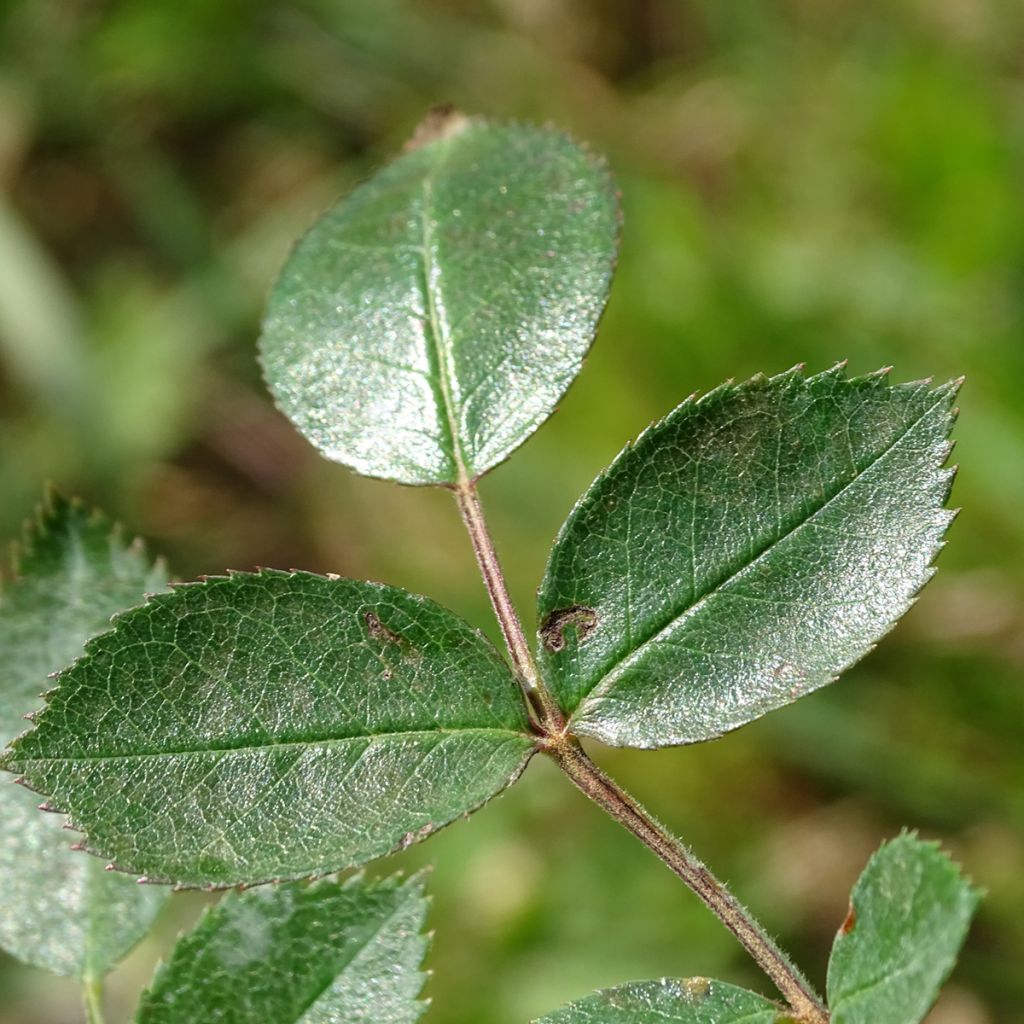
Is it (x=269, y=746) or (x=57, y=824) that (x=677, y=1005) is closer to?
(x=269, y=746)

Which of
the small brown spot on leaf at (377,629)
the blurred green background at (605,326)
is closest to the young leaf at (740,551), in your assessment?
the small brown spot on leaf at (377,629)

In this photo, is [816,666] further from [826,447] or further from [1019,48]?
[1019,48]

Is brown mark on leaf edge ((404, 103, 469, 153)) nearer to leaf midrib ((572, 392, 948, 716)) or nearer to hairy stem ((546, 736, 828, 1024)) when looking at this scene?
leaf midrib ((572, 392, 948, 716))

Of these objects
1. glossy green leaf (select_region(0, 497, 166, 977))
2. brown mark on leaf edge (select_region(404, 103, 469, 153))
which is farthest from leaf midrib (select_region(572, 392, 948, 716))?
brown mark on leaf edge (select_region(404, 103, 469, 153))

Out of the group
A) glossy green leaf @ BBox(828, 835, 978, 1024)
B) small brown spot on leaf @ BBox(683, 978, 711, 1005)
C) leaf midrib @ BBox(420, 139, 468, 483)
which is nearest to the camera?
glossy green leaf @ BBox(828, 835, 978, 1024)

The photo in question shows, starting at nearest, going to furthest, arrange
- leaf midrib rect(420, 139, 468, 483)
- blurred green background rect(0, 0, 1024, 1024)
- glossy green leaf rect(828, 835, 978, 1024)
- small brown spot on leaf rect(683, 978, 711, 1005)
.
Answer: glossy green leaf rect(828, 835, 978, 1024) < small brown spot on leaf rect(683, 978, 711, 1005) < leaf midrib rect(420, 139, 468, 483) < blurred green background rect(0, 0, 1024, 1024)

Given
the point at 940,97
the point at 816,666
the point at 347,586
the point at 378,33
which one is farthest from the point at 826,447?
the point at 378,33

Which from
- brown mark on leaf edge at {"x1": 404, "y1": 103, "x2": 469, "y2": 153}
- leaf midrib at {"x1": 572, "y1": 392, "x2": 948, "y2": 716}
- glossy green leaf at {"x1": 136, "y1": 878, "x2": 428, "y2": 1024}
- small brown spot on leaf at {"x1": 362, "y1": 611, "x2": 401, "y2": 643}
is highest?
brown mark on leaf edge at {"x1": 404, "y1": 103, "x2": 469, "y2": 153}
